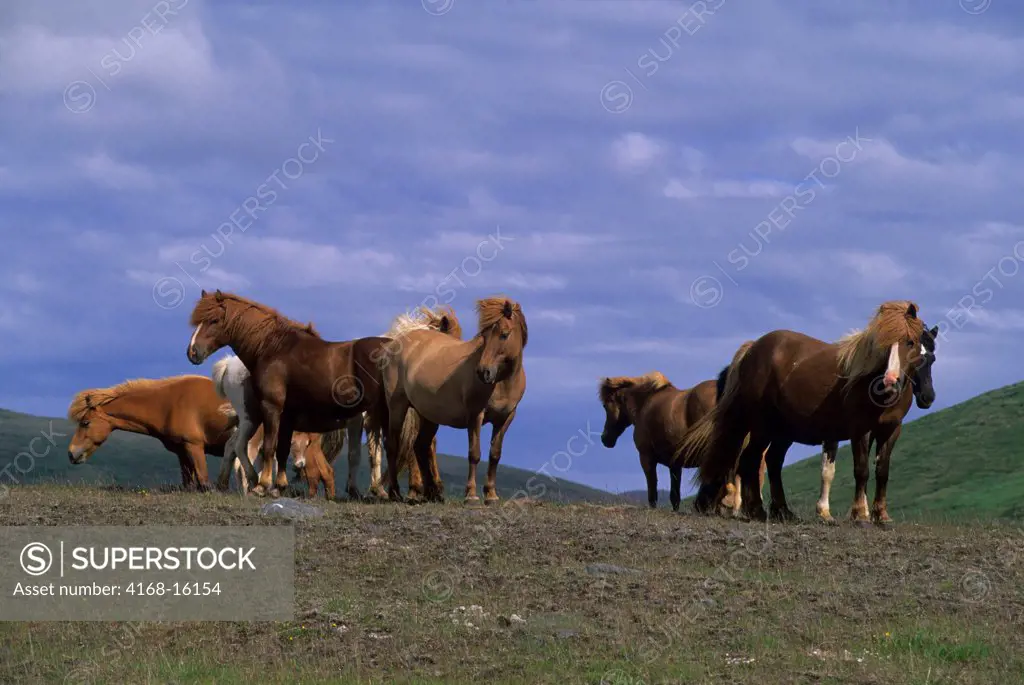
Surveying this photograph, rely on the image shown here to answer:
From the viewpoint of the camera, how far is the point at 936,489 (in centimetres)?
3319

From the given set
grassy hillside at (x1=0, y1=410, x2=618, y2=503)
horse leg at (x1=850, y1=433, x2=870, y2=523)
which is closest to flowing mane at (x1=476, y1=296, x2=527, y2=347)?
horse leg at (x1=850, y1=433, x2=870, y2=523)

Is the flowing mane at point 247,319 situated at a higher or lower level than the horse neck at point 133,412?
higher

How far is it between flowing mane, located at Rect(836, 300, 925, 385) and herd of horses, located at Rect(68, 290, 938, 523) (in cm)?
→ 2

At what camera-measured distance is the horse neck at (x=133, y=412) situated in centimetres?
2384

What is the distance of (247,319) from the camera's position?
20812mm

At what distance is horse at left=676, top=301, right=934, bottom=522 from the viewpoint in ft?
55.8

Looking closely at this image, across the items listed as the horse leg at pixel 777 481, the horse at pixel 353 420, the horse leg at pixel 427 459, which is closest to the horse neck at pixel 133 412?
the horse at pixel 353 420

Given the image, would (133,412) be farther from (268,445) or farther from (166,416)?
(268,445)

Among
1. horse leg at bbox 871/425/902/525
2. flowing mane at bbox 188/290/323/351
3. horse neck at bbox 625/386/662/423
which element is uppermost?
flowing mane at bbox 188/290/323/351

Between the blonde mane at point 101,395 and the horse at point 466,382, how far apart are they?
632cm

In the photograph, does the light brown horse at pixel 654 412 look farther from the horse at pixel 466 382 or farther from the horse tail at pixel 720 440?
the horse at pixel 466 382

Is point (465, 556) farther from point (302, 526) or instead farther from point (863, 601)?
point (863, 601)

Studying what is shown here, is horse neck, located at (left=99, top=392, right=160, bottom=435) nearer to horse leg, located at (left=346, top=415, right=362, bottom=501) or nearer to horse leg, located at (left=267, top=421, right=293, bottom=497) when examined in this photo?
horse leg, located at (left=267, top=421, right=293, bottom=497)

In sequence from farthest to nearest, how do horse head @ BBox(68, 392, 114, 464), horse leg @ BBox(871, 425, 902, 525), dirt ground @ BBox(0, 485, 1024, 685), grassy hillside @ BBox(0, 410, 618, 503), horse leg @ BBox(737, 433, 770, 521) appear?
grassy hillside @ BBox(0, 410, 618, 503) < horse head @ BBox(68, 392, 114, 464) < horse leg @ BBox(737, 433, 770, 521) < horse leg @ BBox(871, 425, 902, 525) < dirt ground @ BBox(0, 485, 1024, 685)
